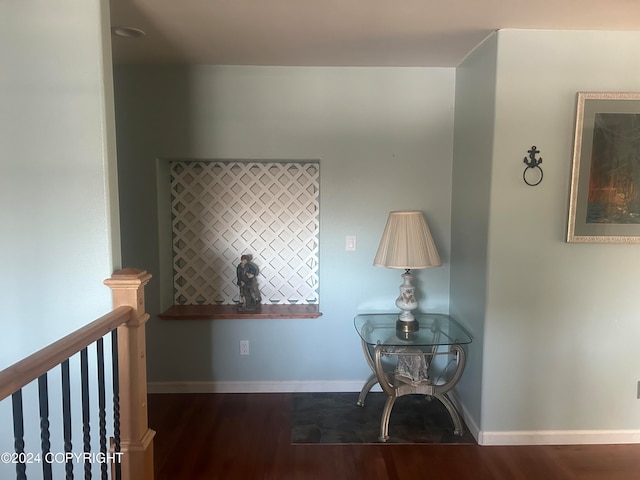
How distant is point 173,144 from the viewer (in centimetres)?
262

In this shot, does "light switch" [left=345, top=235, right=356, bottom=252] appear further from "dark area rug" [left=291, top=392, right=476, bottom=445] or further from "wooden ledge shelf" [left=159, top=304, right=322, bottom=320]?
"dark area rug" [left=291, top=392, right=476, bottom=445]

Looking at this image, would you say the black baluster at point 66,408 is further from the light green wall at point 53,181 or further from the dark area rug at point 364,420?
the dark area rug at point 364,420

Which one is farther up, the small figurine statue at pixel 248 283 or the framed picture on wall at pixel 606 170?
the framed picture on wall at pixel 606 170

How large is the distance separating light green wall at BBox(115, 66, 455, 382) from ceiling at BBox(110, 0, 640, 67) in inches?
6.1

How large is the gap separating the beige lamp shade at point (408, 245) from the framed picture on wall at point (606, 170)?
27.5 inches

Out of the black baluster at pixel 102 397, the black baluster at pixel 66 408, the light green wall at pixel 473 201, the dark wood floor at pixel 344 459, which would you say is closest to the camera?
the black baluster at pixel 66 408

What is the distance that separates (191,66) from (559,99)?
2.11 metres

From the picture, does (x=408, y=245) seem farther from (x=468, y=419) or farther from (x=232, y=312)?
(x=232, y=312)

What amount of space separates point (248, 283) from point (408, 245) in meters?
1.10

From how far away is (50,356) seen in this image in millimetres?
1079

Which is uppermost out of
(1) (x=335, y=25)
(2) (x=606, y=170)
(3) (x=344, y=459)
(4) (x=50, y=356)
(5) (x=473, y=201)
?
(1) (x=335, y=25)

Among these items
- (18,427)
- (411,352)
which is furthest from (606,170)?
(18,427)

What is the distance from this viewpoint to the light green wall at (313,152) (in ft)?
8.51


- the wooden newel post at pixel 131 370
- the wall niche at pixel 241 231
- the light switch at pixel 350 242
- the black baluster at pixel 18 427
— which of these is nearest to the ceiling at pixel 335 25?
the wall niche at pixel 241 231
